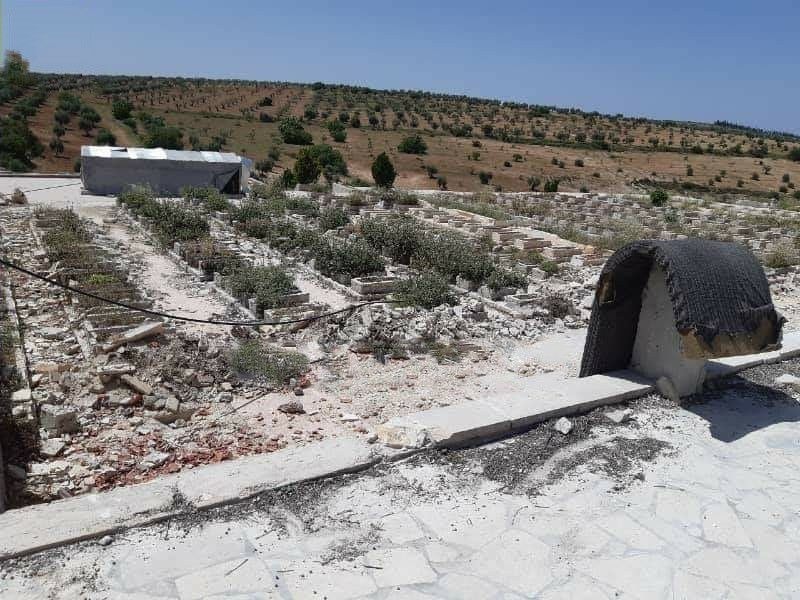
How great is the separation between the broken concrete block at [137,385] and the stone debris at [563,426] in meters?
3.51

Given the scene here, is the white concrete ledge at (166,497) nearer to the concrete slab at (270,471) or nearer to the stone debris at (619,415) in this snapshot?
the concrete slab at (270,471)

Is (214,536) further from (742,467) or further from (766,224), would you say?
(766,224)

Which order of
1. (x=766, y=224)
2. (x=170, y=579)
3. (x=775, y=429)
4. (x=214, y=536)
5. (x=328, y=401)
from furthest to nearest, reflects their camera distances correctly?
(x=766, y=224) → (x=328, y=401) → (x=775, y=429) → (x=214, y=536) → (x=170, y=579)

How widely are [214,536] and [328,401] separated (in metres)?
2.59

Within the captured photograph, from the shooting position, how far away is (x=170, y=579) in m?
3.18

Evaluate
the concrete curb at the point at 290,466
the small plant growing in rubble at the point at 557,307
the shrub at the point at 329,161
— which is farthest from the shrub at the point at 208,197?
the concrete curb at the point at 290,466

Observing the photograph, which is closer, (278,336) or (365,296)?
(278,336)

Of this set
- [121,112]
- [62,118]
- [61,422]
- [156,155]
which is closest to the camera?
[61,422]

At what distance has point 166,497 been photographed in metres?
3.74

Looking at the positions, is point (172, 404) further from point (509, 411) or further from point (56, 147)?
point (56, 147)

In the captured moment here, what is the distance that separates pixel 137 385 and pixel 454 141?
48.0 meters

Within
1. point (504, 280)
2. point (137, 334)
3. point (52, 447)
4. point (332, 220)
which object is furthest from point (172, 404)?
point (332, 220)

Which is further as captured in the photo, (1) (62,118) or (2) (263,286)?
(1) (62,118)

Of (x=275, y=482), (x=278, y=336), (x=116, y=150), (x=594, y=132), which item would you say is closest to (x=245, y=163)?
(x=116, y=150)
